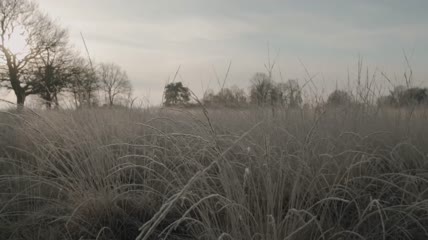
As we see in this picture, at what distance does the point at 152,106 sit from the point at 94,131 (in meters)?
1.90

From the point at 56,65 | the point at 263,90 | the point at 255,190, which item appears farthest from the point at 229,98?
the point at 56,65

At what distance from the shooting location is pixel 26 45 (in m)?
21.2

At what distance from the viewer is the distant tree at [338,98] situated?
3615 mm

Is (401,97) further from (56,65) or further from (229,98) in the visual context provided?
(56,65)

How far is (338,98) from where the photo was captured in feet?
12.5

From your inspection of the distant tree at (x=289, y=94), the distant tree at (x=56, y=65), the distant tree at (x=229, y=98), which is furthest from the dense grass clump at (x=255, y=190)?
the distant tree at (x=56, y=65)

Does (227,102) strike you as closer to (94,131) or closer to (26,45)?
(94,131)

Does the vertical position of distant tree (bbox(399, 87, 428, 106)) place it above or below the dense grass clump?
above

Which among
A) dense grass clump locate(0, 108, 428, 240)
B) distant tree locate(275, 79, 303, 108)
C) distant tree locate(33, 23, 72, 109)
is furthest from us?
distant tree locate(33, 23, 72, 109)

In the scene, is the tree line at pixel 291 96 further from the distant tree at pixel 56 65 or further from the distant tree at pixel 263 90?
the distant tree at pixel 56 65

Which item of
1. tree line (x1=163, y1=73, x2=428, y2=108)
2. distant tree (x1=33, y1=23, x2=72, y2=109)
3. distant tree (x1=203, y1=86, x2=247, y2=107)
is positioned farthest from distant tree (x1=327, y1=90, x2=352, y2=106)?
distant tree (x1=33, y1=23, x2=72, y2=109)

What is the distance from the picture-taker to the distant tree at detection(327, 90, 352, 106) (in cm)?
361

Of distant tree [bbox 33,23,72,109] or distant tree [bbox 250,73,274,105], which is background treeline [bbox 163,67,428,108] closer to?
distant tree [bbox 250,73,274,105]

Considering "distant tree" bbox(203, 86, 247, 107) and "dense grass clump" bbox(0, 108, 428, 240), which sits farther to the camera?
"distant tree" bbox(203, 86, 247, 107)
